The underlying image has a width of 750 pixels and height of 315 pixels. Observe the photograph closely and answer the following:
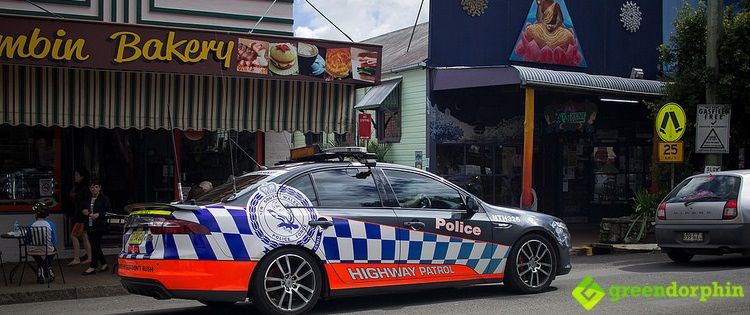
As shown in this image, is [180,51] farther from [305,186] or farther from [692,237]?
[692,237]

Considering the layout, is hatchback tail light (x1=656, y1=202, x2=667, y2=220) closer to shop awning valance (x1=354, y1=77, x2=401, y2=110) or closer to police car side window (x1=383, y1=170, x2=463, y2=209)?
police car side window (x1=383, y1=170, x2=463, y2=209)

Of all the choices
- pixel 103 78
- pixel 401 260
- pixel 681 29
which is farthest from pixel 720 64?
pixel 103 78

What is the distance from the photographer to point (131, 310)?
9.05 metres

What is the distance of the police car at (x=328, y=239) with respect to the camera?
736cm

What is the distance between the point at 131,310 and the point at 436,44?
10834 mm

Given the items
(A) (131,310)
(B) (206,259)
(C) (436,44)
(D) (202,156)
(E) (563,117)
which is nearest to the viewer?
(B) (206,259)

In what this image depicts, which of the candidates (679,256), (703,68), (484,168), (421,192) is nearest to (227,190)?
(421,192)

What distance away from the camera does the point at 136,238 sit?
7648mm

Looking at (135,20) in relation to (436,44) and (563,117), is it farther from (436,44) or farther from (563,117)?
(563,117)

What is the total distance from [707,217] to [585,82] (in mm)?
5808

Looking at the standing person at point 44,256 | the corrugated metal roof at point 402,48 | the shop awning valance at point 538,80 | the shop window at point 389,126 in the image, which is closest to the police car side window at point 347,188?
the standing person at point 44,256

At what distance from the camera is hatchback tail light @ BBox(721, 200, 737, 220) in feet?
37.6

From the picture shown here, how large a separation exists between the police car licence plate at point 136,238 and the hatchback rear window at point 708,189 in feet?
26.8

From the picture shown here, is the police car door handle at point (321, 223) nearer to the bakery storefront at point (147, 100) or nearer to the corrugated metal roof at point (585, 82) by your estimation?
the bakery storefront at point (147, 100)
